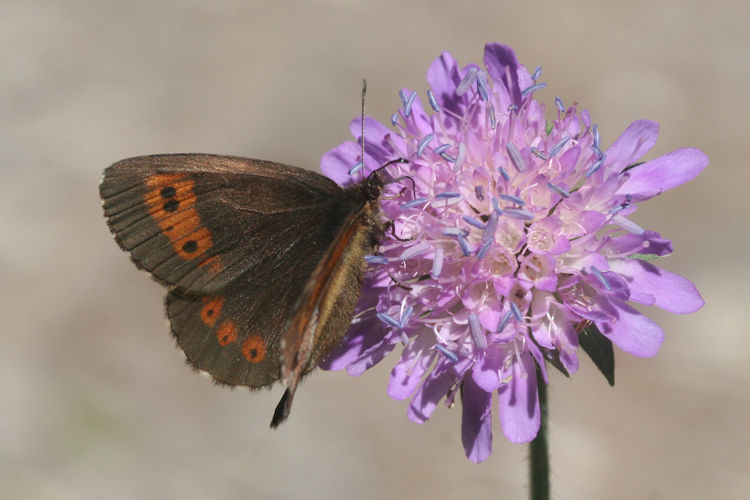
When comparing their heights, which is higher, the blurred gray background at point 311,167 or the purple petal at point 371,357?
the purple petal at point 371,357

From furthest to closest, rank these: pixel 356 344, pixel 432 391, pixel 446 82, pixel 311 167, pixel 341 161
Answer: pixel 311 167 → pixel 341 161 → pixel 446 82 → pixel 356 344 → pixel 432 391

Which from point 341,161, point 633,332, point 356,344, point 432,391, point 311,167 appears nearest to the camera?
point 633,332

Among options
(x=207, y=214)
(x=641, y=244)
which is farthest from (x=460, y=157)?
(x=207, y=214)

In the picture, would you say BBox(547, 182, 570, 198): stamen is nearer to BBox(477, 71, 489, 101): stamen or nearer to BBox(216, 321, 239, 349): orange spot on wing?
BBox(477, 71, 489, 101): stamen

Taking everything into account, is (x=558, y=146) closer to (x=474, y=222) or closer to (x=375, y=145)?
(x=474, y=222)

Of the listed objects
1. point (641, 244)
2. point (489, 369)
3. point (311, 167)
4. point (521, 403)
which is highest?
point (641, 244)

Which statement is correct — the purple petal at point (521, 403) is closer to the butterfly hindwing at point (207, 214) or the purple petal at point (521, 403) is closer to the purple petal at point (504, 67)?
the butterfly hindwing at point (207, 214)

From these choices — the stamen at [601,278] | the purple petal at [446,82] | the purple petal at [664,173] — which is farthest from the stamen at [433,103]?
the stamen at [601,278]
